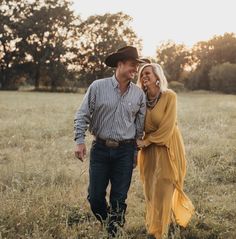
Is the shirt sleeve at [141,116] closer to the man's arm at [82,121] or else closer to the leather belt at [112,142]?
the leather belt at [112,142]

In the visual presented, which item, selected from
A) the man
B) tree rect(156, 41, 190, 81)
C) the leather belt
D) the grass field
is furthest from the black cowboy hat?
tree rect(156, 41, 190, 81)

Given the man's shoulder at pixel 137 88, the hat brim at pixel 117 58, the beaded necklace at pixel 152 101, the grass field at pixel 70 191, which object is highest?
the hat brim at pixel 117 58

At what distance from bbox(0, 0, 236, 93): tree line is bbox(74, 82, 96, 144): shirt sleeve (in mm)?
57757

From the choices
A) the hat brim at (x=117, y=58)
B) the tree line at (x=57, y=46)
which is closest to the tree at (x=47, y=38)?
the tree line at (x=57, y=46)

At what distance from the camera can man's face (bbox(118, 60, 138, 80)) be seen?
5555 millimetres

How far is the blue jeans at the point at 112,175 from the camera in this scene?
5.54m

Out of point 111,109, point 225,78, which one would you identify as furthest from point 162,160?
point 225,78

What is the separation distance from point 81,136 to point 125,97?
2.21 feet

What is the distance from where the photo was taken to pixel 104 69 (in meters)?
67.4

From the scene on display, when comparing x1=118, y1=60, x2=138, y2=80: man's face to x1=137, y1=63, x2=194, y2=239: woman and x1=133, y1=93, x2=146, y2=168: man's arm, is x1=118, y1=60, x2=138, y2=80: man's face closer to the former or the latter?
x1=137, y1=63, x2=194, y2=239: woman

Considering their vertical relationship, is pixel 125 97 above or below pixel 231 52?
below

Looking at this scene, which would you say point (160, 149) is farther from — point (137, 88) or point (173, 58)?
point (173, 58)

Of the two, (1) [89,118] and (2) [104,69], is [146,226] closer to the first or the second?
(1) [89,118]

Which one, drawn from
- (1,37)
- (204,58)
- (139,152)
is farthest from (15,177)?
(204,58)
